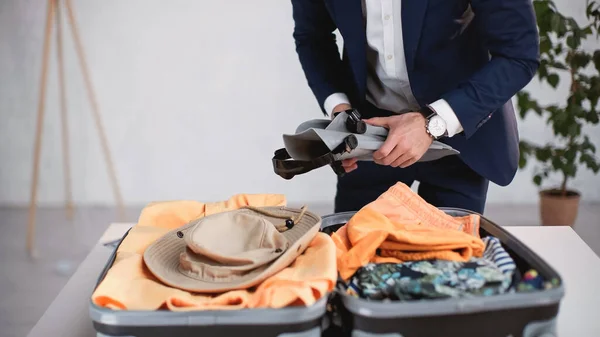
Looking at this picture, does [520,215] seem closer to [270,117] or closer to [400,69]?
[270,117]

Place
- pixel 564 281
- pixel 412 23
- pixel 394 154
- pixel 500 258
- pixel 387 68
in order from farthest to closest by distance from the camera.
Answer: pixel 387 68 → pixel 412 23 → pixel 394 154 → pixel 564 281 → pixel 500 258

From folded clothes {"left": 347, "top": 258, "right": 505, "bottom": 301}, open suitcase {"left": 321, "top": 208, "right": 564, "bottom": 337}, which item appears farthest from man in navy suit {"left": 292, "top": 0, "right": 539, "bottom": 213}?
open suitcase {"left": 321, "top": 208, "right": 564, "bottom": 337}

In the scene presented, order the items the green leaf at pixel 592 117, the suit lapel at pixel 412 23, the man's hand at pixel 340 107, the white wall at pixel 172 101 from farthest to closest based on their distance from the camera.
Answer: the white wall at pixel 172 101, the green leaf at pixel 592 117, the man's hand at pixel 340 107, the suit lapel at pixel 412 23

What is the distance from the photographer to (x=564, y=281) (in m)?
1.06

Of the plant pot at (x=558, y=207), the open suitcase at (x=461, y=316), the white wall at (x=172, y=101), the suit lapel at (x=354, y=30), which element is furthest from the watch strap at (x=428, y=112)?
the white wall at (x=172, y=101)

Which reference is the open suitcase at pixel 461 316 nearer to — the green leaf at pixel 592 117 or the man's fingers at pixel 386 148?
the man's fingers at pixel 386 148

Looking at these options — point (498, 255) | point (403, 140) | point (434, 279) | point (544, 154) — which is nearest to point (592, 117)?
point (544, 154)

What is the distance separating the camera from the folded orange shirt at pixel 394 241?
95 cm

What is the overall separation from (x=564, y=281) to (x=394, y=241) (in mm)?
321

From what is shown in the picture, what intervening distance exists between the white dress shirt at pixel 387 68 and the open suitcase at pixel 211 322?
24.1 inches

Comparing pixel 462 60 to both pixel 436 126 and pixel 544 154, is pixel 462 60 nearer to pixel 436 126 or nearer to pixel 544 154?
pixel 436 126

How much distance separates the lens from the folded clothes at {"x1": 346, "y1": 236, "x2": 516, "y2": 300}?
0.84m

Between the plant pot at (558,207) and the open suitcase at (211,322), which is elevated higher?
the open suitcase at (211,322)

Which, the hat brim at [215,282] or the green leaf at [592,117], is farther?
the green leaf at [592,117]
